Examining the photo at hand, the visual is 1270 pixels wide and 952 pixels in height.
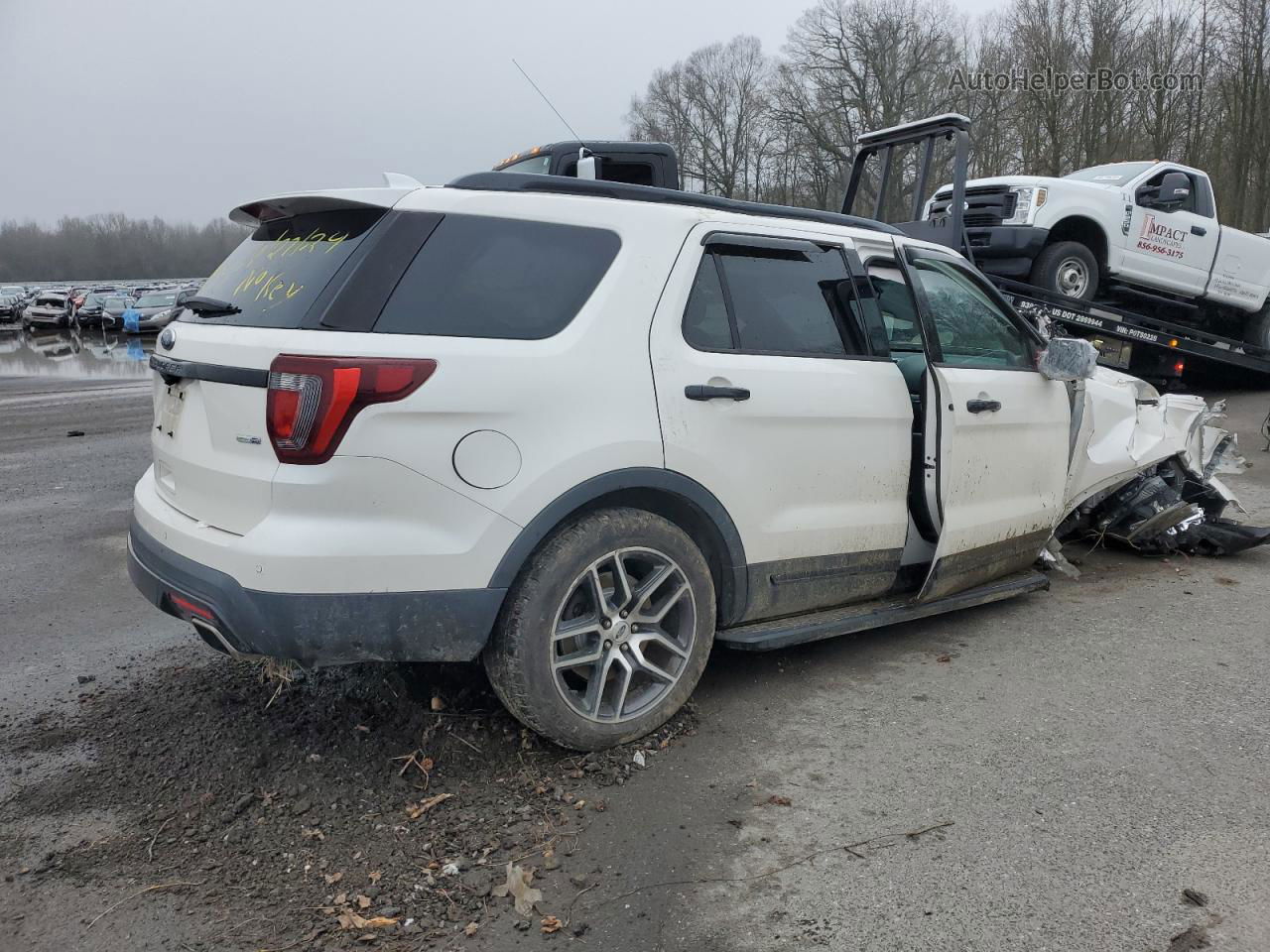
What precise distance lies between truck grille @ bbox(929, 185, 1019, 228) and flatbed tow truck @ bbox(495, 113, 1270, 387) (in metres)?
0.55

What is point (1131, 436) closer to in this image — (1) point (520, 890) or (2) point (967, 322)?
(2) point (967, 322)

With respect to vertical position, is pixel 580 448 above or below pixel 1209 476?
above

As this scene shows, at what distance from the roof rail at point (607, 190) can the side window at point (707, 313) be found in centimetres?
27

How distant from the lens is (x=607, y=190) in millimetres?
3449

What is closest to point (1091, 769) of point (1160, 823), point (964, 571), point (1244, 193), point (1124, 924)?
point (1160, 823)

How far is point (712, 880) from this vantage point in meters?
2.70

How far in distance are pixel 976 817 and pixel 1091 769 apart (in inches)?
23.0

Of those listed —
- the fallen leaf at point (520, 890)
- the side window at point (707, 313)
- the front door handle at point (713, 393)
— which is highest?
the side window at point (707, 313)

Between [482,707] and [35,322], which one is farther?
[35,322]

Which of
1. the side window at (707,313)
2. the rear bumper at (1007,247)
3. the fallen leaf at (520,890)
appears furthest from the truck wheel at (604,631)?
the rear bumper at (1007,247)

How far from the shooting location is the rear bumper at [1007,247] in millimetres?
9797

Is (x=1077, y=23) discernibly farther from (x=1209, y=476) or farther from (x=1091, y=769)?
(x=1091, y=769)

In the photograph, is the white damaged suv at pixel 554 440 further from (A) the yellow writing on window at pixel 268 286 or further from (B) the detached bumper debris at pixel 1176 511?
(B) the detached bumper debris at pixel 1176 511

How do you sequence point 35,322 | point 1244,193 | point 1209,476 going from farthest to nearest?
point 35,322 → point 1244,193 → point 1209,476
